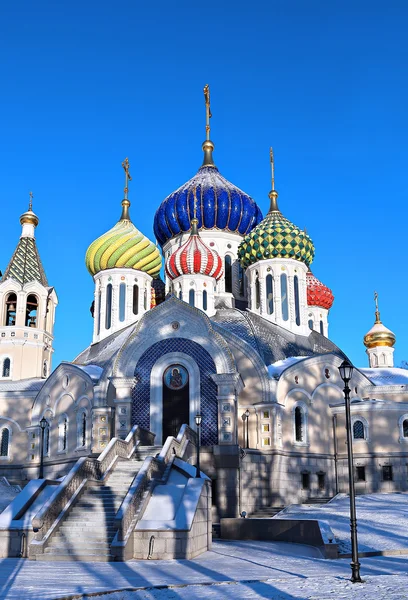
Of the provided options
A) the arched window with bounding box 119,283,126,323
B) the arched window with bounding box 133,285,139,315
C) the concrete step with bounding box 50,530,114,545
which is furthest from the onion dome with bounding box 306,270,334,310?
the concrete step with bounding box 50,530,114,545

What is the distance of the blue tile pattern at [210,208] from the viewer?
3331 centimetres

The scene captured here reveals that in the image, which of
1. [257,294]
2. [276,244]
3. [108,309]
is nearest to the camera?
[276,244]

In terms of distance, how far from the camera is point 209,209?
3331cm

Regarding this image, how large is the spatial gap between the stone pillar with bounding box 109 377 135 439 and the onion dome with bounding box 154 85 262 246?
11418mm

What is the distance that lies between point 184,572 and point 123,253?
2096 centimetres

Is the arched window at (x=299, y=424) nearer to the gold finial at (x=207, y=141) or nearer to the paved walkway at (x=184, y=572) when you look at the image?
the paved walkway at (x=184, y=572)

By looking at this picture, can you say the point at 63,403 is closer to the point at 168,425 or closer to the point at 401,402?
the point at 168,425

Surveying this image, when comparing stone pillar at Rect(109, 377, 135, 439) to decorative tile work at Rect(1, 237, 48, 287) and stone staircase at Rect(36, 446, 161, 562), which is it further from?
decorative tile work at Rect(1, 237, 48, 287)

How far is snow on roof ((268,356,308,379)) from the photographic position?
79.9 ft

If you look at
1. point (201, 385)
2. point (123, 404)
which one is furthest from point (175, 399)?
point (123, 404)

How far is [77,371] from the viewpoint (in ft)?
85.3

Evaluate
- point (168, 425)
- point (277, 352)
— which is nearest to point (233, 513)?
point (168, 425)

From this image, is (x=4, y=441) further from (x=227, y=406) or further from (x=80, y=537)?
(x=80, y=537)

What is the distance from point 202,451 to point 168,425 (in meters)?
2.20
